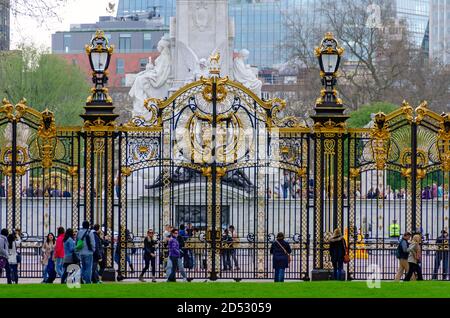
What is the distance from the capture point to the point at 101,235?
29.8 metres

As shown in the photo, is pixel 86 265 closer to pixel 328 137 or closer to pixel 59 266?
pixel 59 266

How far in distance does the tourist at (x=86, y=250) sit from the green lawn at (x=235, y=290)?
2825mm

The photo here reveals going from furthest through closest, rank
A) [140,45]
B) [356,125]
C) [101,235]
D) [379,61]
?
[140,45] < [379,61] < [356,125] < [101,235]

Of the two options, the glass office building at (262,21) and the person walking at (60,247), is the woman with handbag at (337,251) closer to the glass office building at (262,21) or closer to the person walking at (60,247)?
the person walking at (60,247)

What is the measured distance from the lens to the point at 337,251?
2969 centimetres

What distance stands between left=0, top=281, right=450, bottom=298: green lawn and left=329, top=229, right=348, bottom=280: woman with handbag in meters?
3.71

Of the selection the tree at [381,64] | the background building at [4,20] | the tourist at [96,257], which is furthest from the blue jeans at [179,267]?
the tree at [381,64]

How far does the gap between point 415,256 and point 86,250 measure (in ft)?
20.1

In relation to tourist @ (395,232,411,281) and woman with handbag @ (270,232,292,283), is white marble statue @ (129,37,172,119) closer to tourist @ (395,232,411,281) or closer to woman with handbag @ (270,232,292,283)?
woman with handbag @ (270,232,292,283)

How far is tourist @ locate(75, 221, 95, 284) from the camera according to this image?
28.4 m

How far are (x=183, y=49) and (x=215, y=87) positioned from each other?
61.0 ft

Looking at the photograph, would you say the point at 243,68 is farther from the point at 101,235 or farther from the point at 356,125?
the point at 101,235
